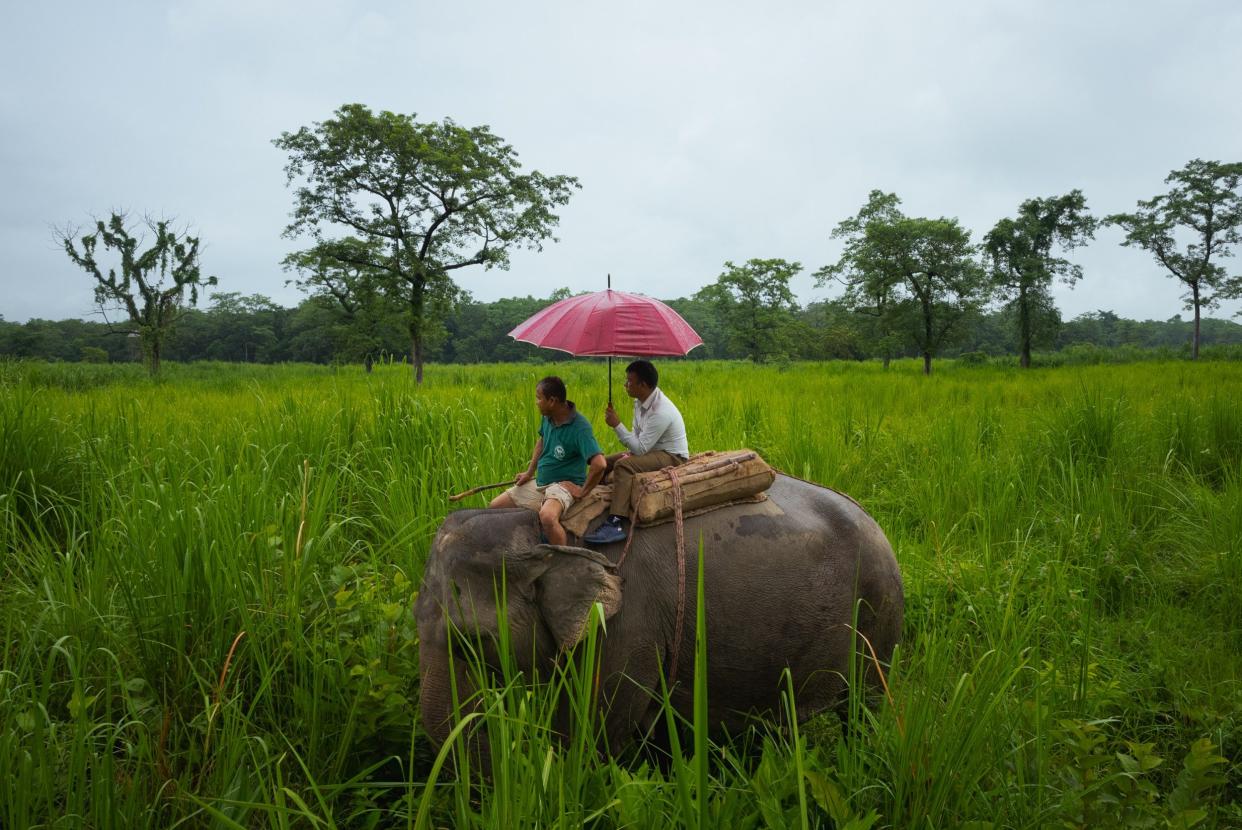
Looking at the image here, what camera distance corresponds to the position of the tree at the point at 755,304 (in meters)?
37.0

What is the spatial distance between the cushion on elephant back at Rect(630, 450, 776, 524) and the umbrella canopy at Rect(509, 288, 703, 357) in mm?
626

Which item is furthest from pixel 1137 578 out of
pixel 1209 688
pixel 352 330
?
pixel 352 330

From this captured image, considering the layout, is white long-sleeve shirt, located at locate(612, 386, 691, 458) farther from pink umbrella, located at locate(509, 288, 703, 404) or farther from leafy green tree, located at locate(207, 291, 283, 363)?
leafy green tree, located at locate(207, 291, 283, 363)

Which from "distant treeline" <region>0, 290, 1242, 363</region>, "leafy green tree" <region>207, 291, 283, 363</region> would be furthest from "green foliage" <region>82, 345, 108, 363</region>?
"leafy green tree" <region>207, 291, 283, 363</region>

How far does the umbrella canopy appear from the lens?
278 cm

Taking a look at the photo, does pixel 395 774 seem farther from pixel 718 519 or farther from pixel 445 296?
pixel 445 296

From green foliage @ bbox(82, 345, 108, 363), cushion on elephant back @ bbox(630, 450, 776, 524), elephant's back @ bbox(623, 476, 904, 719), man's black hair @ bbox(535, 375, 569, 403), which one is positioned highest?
green foliage @ bbox(82, 345, 108, 363)

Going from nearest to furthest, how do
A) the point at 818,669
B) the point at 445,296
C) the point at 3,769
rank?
1. the point at 3,769
2. the point at 818,669
3. the point at 445,296

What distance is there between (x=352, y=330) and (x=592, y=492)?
2593cm

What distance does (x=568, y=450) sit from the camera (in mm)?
2850

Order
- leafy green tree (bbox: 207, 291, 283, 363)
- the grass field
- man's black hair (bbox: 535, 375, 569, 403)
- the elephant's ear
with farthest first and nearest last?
1. leafy green tree (bbox: 207, 291, 283, 363)
2. man's black hair (bbox: 535, 375, 569, 403)
3. the elephant's ear
4. the grass field

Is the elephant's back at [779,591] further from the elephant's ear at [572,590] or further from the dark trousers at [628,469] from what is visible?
the elephant's ear at [572,590]

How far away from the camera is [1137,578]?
141 inches

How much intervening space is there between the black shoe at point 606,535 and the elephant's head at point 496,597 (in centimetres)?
18
